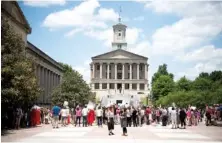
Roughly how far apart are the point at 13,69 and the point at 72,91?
40.0 meters

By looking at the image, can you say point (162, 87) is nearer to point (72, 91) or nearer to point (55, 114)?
point (72, 91)

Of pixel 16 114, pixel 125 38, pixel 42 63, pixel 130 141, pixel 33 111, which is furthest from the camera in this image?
pixel 125 38

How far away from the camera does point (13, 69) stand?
25203 millimetres

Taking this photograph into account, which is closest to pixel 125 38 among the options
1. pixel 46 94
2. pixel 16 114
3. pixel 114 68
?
pixel 114 68

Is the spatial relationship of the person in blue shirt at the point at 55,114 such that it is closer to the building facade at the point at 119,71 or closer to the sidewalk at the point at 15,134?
the sidewalk at the point at 15,134

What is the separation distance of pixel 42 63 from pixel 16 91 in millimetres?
44555

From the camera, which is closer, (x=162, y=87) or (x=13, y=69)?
(x=13, y=69)

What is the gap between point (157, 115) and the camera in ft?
129

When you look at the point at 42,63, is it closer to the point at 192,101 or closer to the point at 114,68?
the point at 192,101

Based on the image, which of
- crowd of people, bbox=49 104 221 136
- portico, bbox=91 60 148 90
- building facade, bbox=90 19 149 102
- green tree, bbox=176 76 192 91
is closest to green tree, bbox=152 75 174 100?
green tree, bbox=176 76 192 91

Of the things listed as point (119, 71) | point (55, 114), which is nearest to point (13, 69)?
point (55, 114)

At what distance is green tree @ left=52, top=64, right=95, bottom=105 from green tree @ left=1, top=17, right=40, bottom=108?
3471cm

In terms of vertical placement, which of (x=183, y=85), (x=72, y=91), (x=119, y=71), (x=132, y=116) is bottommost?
(x=132, y=116)

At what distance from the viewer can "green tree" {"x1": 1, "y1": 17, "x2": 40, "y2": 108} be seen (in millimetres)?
24134
